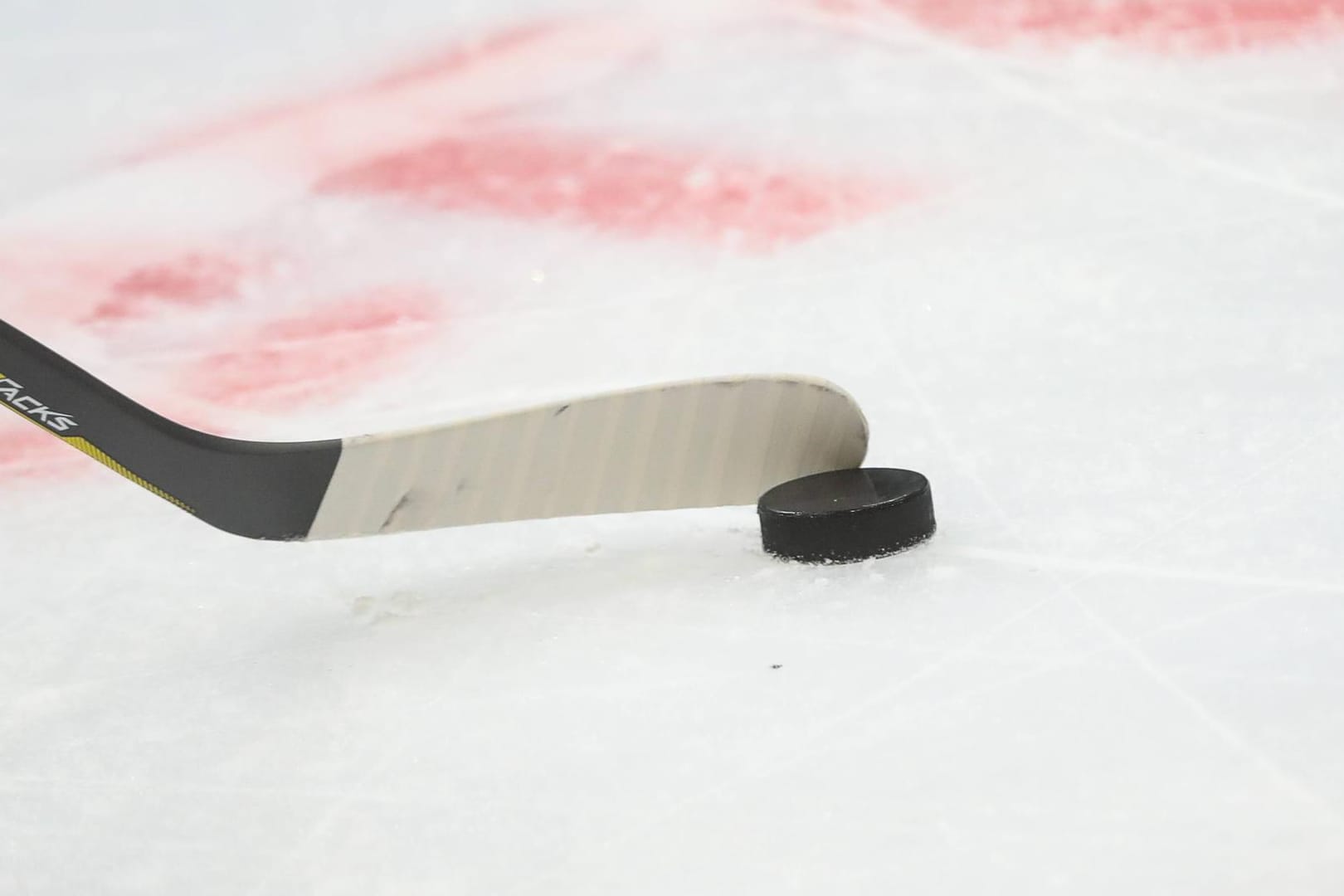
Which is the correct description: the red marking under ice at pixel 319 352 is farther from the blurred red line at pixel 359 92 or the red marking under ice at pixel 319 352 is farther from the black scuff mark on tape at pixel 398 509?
the black scuff mark on tape at pixel 398 509

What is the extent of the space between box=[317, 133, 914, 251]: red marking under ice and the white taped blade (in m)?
1.04

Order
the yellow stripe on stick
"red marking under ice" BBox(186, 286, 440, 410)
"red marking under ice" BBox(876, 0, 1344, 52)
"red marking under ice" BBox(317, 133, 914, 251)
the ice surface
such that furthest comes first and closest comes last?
"red marking under ice" BBox(876, 0, 1344, 52), "red marking under ice" BBox(317, 133, 914, 251), "red marking under ice" BBox(186, 286, 440, 410), the yellow stripe on stick, the ice surface

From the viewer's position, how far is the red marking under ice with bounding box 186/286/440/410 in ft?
7.47

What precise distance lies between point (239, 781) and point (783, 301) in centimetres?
136

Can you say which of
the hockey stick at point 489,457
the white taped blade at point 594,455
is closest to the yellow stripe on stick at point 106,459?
the hockey stick at point 489,457

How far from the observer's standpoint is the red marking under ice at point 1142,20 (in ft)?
9.61

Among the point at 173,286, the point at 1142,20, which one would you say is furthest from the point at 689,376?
the point at 1142,20

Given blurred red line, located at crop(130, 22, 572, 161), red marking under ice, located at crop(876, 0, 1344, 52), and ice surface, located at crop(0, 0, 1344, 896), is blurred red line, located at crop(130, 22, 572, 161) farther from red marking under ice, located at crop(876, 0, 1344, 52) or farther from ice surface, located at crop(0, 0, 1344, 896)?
red marking under ice, located at crop(876, 0, 1344, 52)

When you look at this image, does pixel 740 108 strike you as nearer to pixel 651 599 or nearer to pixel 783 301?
pixel 783 301

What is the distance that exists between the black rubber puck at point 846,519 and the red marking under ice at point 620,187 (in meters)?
1.08

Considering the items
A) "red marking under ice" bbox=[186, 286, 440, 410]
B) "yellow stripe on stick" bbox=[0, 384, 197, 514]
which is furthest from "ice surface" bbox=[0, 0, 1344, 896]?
"yellow stripe on stick" bbox=[0, 384, 197, 514]

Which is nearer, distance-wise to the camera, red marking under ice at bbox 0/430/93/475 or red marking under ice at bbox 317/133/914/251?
red marking under ice at bbox 0/430/93/475

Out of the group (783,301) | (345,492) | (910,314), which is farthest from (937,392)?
(345,492)

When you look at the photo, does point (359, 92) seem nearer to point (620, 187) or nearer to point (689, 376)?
point (620, 187)
